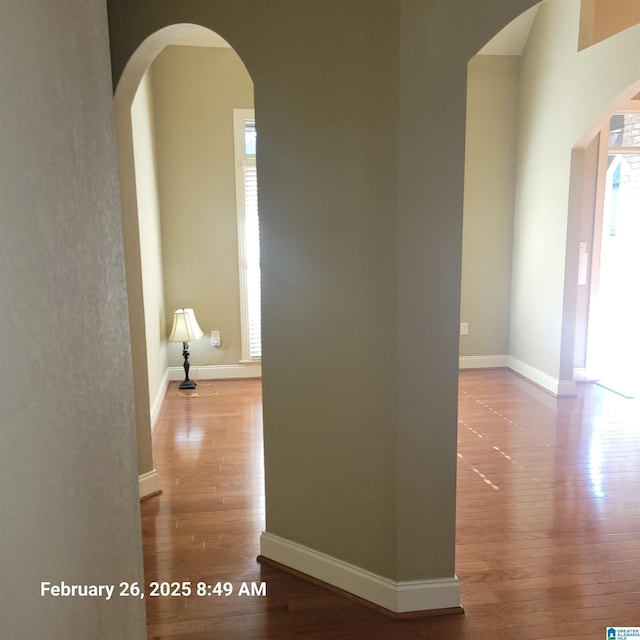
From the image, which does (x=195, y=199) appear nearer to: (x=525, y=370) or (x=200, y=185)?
(x=200, y=185)

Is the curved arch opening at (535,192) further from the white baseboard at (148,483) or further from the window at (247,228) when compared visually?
the white baseboard at (148,483)

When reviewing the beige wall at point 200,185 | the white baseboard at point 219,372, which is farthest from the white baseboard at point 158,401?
the beige wall at point 200,185

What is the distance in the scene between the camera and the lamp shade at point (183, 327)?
16.4ft

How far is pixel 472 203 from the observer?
5512 millimetres

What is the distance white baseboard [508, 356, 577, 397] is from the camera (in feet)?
15.8

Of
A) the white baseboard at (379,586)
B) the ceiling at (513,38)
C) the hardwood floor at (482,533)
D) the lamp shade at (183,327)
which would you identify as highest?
the ceiling at (513,38)

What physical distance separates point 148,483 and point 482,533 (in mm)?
1740

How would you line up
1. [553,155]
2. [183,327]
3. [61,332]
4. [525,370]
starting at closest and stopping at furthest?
[61,332]
[553,155]
[183,327]
[525,370]

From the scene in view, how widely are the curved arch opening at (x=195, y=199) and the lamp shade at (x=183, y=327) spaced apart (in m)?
0.13

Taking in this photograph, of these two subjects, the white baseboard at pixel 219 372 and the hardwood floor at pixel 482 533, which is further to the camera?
the white baseboard at pixel 219 372

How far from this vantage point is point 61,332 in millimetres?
819

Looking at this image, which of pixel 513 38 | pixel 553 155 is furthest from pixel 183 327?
pixel 513 38

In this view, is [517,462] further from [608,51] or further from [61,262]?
[61,262]

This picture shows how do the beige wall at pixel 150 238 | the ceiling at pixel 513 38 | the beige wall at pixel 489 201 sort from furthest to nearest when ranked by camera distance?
the beige wall at pixel 489 201, the ceiling at pixel 513 38, the beige wall at pixel 150 238
